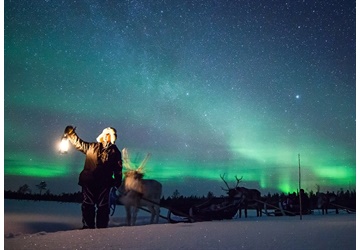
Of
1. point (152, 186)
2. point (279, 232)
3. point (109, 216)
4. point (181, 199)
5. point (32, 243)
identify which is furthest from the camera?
point (181, 199)

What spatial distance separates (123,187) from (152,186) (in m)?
0.30

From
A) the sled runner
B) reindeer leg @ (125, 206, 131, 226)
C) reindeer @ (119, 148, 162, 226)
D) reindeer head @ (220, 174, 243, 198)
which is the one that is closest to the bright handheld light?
reindeer @ (119, 148, 162, 226)

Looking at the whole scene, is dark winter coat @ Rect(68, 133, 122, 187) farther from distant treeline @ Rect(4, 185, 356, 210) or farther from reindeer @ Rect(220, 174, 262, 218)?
reindeer @ Rect(220, 174, 262, 218)

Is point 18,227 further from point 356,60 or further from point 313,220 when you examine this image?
point 356,60

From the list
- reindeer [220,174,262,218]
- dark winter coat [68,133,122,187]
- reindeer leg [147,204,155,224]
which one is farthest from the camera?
reindeer [220,174,262,218]

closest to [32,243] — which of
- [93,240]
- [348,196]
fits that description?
[93,240]

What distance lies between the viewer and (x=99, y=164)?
379cm

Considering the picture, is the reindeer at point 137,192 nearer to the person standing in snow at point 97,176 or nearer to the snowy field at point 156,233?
the snowy field at point 156,233

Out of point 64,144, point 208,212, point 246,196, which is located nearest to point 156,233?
point 64,144

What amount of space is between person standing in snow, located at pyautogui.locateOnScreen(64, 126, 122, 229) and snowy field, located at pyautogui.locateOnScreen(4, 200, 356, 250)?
159mm

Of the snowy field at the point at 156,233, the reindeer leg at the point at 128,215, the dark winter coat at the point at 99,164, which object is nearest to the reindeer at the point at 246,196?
the snowy field at the point at 156,233

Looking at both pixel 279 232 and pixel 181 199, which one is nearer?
pixel 279 232

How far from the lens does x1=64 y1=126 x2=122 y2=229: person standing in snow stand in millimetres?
3789

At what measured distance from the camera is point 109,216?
391cm
